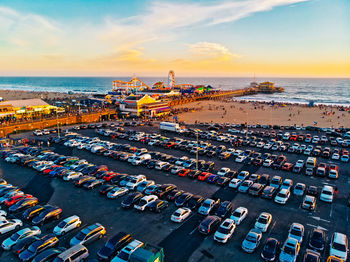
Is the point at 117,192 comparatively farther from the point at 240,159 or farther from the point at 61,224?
the point at 240,159

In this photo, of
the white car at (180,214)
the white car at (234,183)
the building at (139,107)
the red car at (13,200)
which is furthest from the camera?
the building at (139,107)

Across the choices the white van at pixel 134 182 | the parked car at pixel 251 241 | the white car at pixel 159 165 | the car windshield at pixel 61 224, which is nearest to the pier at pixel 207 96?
the white car at pixel 159 165

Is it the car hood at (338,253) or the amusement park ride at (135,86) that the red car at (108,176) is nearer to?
the car hood at (338,253)

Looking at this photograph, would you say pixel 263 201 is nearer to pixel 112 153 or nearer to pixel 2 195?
pixel 112 153

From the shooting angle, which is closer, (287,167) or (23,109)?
(287,167)

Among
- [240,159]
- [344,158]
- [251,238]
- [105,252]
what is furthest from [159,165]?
[344,158]

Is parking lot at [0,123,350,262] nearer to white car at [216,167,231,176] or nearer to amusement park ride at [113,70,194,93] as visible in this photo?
white car at [216,167,231,176]
